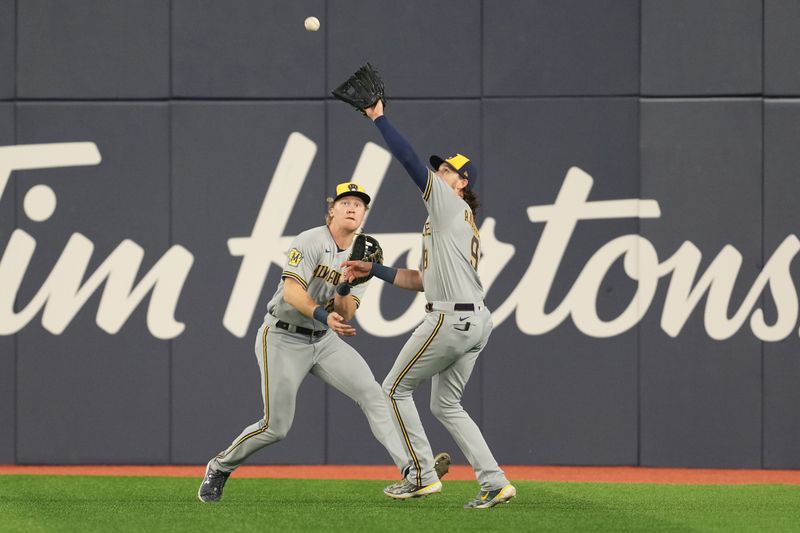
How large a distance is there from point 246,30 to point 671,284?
157 inches

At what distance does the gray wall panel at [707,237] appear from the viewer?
9.68 meters

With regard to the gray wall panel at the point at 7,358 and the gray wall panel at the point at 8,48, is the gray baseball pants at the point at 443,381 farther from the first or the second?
the gray wall panel at the point at 8,48

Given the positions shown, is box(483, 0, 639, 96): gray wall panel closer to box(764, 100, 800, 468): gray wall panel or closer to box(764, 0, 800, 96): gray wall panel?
box(764, 0, 800, 96): gray wall panel

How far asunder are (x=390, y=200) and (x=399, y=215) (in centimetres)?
14

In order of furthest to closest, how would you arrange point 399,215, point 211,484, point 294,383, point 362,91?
point 399,215 → point 211,484 → point 294,383 → point 362,91

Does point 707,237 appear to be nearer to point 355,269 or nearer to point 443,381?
point 443,381

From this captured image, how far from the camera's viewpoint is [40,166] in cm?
980

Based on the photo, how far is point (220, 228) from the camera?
9805 millimetres

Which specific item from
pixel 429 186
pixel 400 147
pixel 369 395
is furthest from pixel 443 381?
pixel 400 147

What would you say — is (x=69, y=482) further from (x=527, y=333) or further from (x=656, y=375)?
(x=656, y=375)

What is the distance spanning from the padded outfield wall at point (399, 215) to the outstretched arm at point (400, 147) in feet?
10.5

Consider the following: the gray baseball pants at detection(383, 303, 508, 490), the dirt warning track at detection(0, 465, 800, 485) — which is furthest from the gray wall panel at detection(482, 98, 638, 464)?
the gray baseball pants at detection(383, 303, 508, 490)

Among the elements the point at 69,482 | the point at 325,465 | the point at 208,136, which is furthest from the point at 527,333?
the point at 69,482

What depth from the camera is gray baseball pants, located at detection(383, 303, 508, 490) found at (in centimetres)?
686
